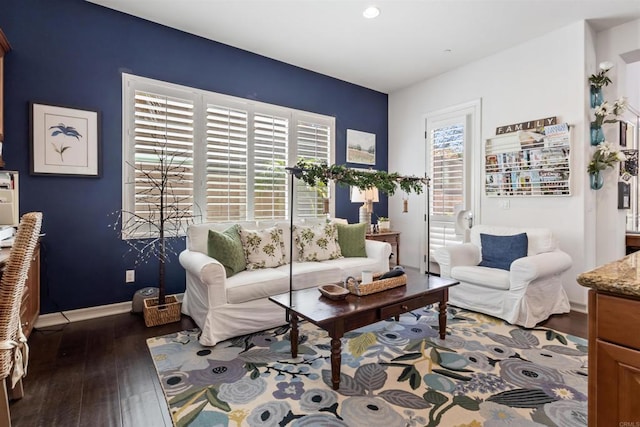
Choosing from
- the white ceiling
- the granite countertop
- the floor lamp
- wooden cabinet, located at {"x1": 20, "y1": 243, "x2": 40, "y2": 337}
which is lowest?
wooden cabinet, located at {"x1": 20, "y1": 243, "x2": 40, "y2": 337}

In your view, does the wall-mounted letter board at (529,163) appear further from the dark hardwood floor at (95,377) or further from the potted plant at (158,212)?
the potted plant at (158,212)

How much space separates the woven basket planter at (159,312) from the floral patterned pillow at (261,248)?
80cm

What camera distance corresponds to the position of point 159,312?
298 centimetres

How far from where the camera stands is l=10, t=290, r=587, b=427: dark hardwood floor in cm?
172

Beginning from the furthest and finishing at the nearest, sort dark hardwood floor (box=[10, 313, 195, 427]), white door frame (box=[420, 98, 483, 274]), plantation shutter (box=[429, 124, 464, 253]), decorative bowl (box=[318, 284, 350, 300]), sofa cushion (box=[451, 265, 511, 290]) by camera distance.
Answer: plantation shutter (box=[429, 124, 464, 253]), white door frame (box=[420, 98, 483, 274]), sofa cushion (box=[451, 265, 511, 290]), decorative bowl (box=[318, 284, 350, 300]), dark hardwood floor (box=[10, 313, 195, 427])

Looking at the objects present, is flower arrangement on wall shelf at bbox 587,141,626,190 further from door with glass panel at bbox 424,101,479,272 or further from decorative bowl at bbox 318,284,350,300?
decorative bowl at bbox 318,284,350,300

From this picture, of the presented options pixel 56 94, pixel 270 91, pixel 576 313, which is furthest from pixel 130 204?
pixel 576 313

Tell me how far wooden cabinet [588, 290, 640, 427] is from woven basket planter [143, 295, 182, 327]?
305 cm

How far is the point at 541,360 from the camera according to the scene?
91.1 inches

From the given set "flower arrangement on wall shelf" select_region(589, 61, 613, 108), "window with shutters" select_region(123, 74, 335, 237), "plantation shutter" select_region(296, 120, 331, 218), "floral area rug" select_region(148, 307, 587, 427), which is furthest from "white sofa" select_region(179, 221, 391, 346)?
"flower arrangement on wall shelf" select_region(589, 61, 613, 108)

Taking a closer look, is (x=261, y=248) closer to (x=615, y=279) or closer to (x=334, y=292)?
(x=334, y=292)

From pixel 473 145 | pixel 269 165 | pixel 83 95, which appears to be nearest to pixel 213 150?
pixel 269 165

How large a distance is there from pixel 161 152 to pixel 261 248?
5.03 ft

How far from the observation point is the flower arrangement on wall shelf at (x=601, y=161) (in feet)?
11.0
